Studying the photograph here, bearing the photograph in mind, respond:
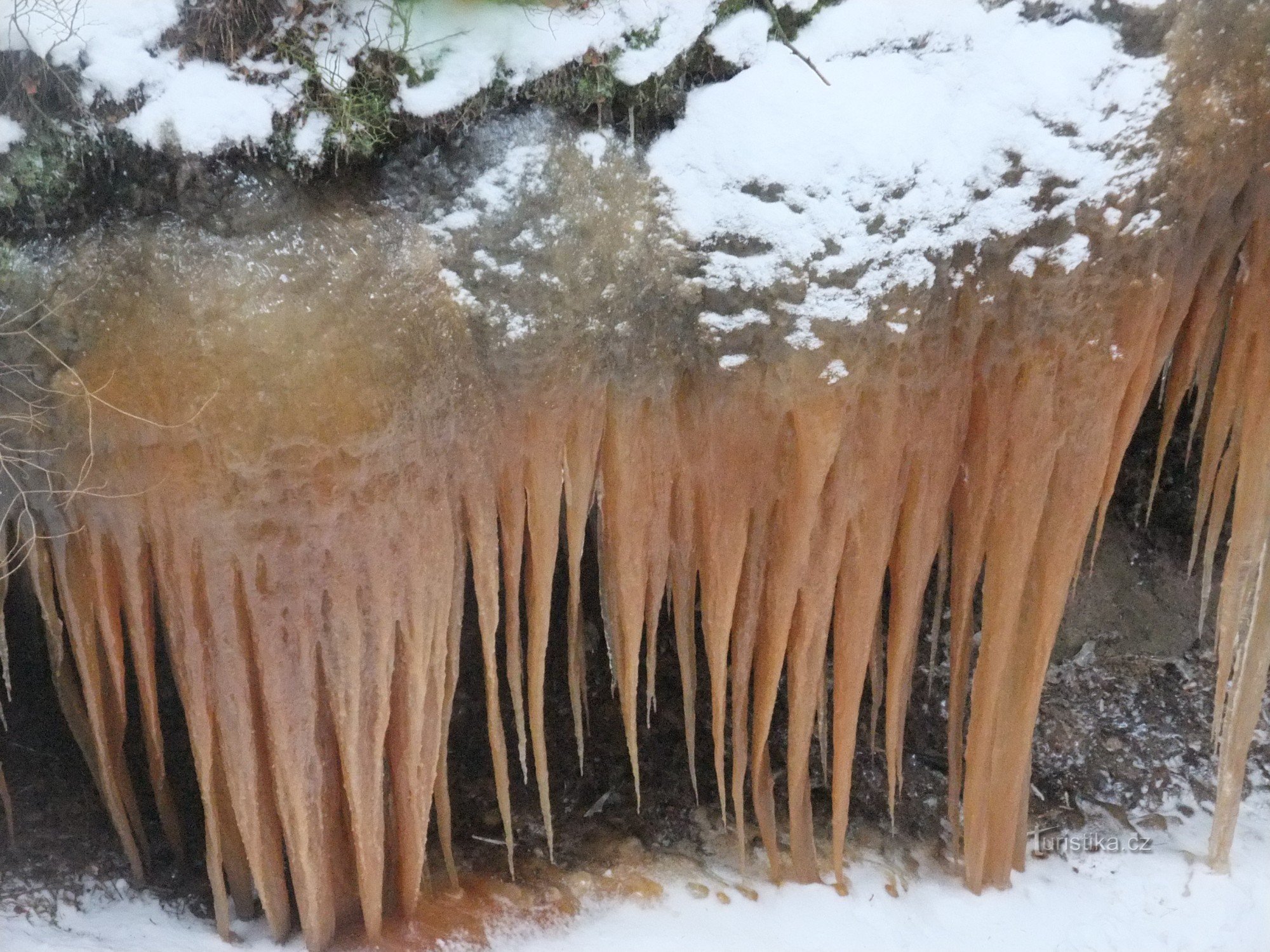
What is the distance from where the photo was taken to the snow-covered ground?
2.91m

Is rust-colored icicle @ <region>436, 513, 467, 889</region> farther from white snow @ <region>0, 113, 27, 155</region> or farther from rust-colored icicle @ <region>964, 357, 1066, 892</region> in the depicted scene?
rust-colored icicle @ <region>964, 357, 1066, 892</region>

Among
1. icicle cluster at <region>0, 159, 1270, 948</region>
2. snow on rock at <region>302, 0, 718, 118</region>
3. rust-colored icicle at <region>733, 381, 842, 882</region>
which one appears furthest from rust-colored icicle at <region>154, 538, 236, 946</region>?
rust-colored icicle at <region>733, 381, 842, 882</region>

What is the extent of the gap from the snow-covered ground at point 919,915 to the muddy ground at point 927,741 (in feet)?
0.67

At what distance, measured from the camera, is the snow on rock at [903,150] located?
93.2 inches

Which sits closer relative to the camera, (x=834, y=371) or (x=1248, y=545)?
(x=834, y=371)

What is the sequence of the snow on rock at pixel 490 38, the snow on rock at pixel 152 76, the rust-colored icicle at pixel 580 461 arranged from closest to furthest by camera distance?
1. the snow on rock at pixel 152 76
2. the snow on rock at pixel 490 38
3. the rust-colored icicle at pixel 580 461

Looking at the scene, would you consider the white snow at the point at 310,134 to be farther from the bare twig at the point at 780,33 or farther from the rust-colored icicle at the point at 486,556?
the bare twig at the point at 780,33

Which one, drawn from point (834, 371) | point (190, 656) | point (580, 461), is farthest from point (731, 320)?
point (190, 656)

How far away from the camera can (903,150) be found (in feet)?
7.82

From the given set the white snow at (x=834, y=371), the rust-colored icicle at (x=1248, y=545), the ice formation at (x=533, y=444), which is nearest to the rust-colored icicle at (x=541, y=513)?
the ice formation at (x=533, y=444)

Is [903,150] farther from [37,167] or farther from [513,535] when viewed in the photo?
[37,167]

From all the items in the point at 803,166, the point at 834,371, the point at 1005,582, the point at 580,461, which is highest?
the point at 803,166

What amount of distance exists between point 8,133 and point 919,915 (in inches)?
123

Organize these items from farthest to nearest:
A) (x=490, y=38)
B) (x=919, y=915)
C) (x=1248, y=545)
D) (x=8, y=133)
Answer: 1. (x=919, y=915)
2. (x=1248, y=545)
3. (x=490, y=38)
4. (x=8, y=133)
